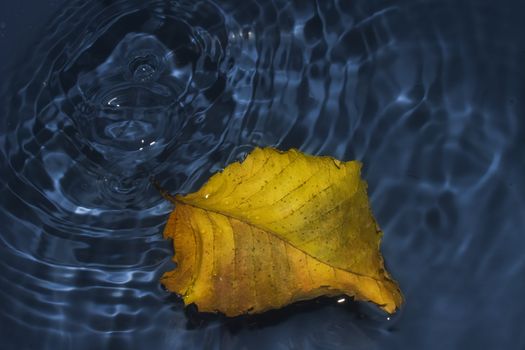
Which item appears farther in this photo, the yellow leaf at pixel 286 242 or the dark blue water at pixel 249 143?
the dark blue water at pixel 249 143

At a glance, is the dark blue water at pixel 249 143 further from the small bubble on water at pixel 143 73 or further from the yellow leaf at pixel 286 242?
the yellow leaf at pixel 286 242

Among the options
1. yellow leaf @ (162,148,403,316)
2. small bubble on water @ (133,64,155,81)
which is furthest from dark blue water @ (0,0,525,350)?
yellow leaf @ (162,148,403,316)

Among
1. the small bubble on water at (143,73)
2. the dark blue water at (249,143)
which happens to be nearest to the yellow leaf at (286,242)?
the dark blue water at (249,143)

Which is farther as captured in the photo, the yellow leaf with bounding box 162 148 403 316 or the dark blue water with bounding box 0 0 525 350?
the dark blue water with bounding box 0 0 525 350

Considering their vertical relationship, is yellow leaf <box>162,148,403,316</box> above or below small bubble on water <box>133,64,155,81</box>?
above

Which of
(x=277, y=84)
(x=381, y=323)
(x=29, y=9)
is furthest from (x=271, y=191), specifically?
(x=29, y=9)

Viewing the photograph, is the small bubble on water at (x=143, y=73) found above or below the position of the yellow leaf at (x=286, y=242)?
below

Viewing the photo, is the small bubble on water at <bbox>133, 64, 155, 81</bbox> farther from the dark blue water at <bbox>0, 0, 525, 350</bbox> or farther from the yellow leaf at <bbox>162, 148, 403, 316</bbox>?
the yellow leaf at <bbox>162, 148, 403, 316</bbox>
